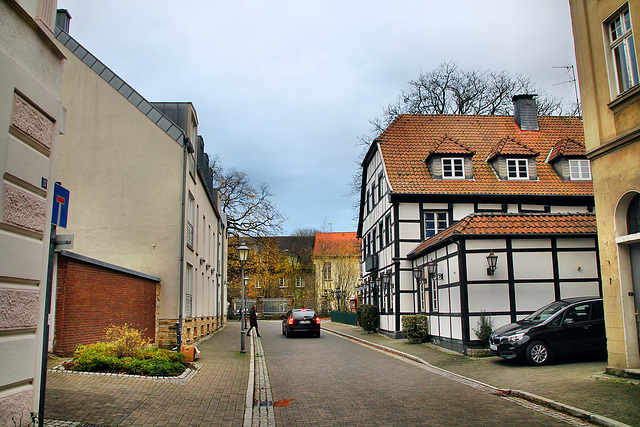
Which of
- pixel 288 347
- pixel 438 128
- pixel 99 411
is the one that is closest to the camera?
pixel 99 411

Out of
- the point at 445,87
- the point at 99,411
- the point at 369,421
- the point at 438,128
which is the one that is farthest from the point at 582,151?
the point at 99,411

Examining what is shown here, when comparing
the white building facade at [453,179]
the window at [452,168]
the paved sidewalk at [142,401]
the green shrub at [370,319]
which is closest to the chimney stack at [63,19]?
the paved sidewalk at [142,401]

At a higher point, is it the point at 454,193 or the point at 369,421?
the point at 454,193

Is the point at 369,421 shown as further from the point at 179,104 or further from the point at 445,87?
the point at 445,87

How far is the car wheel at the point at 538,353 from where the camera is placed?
44.2 ft

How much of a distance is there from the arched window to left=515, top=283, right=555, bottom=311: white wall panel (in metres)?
6.66

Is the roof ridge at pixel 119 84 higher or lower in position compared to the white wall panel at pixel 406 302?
higher

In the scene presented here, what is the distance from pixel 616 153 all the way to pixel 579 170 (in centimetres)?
1656

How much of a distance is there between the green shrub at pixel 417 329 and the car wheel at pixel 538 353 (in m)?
7.66

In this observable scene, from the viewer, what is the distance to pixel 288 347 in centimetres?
2188

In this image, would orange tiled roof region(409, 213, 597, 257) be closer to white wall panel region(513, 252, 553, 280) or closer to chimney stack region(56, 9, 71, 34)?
white wall panel region(513, 252, 553, 280)

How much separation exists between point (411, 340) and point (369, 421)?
1390 centimetres

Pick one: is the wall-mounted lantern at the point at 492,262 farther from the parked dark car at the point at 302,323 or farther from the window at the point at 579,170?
the parked dark car at the point at 302,323

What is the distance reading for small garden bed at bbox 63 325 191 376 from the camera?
10.6m
